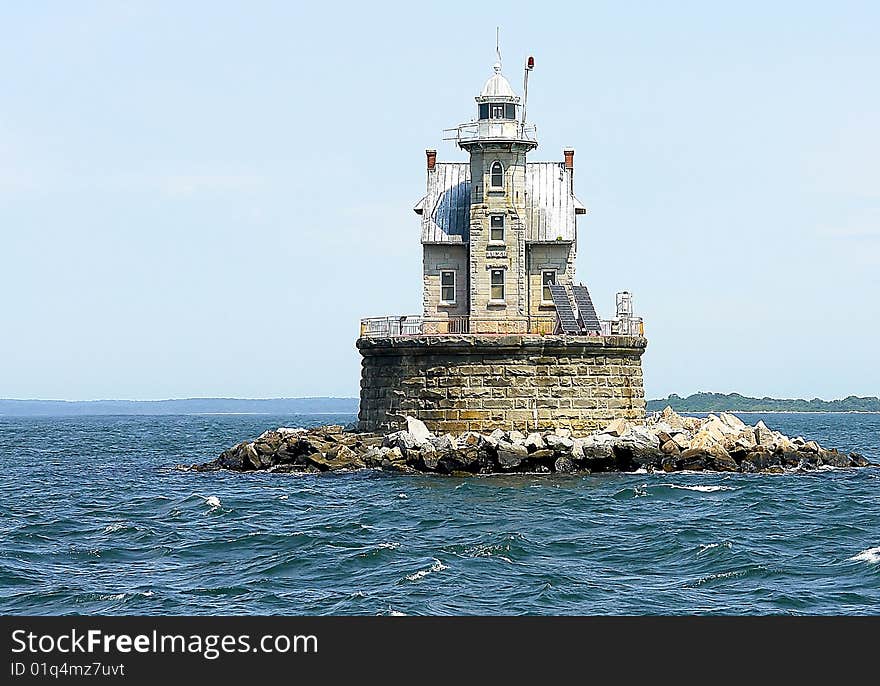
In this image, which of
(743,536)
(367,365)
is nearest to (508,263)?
(367,365)

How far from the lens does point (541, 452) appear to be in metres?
33.3

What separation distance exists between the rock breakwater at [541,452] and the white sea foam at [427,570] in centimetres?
1244

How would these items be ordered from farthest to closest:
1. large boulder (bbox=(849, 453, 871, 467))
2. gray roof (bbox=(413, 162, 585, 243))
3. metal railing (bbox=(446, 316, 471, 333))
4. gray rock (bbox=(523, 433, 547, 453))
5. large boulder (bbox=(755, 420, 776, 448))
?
gray roof (bbox=(413, 162, 585, 243)), metal railing (bbox=(446, 316, 471, 333)), large boulder (bbox=(849, 453, 871, 467)), large boulder (bbox=(755, 420, 776, 448)), gray rock (bbox=(523, 433, 547, 453))

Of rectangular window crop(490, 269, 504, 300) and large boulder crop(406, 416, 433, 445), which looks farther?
rectangular window crop(490, 269, 504, 300)

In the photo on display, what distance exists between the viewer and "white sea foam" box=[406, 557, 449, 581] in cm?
1941

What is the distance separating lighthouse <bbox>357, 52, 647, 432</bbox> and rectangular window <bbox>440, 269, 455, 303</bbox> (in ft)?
0.13

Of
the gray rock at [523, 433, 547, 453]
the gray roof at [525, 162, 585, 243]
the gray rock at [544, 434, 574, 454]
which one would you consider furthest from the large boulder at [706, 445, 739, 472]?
the gray roof at [525, 162, 585, 243]

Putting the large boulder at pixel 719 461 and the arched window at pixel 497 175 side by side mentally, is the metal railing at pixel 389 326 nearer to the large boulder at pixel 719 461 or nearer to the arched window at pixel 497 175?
the arched window at pixel 497 175

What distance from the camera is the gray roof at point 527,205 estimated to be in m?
40.0


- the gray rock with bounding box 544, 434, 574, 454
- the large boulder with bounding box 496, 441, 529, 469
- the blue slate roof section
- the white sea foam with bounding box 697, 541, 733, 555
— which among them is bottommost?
the white sea foam with bounding box 697, 541, 733, 555

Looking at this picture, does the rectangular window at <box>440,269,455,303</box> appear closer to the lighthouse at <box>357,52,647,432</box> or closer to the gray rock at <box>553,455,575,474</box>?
the lighthouse at <box>357,52,647,432</box>
